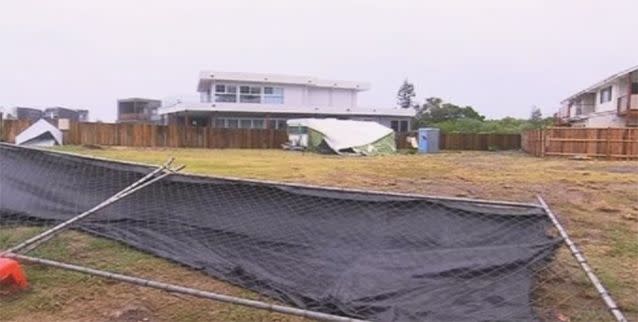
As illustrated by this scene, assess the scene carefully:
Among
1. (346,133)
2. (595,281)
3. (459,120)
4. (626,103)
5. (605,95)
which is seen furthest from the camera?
(459,120)

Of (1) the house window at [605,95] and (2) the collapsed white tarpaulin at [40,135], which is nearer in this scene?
(2) the collapsed white tarpaulin at [40,135]

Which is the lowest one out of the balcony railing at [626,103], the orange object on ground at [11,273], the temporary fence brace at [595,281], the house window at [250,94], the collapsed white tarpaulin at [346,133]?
the orange object on ground at [11,273]

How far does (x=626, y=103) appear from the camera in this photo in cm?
3206

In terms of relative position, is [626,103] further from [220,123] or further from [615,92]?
[220,123]

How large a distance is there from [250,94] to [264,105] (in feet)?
6.29

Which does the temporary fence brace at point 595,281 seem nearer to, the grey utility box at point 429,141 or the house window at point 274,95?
the grey utility box at point 429,141

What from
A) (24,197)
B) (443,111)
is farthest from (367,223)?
(443,111)

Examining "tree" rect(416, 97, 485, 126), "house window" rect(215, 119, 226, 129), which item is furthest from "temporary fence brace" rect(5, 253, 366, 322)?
"tree" rect(416, 97, 485, 126)

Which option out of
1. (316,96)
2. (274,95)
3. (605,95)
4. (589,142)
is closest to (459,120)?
(316,96)

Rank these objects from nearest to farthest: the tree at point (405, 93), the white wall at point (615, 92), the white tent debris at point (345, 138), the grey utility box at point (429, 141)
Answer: the white tent debris at point (345, 138), the grey utility box at point (429, 141), the white wall at point (615, 92), the tree at point (405, 93)

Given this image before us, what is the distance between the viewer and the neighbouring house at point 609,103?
31.8 metres

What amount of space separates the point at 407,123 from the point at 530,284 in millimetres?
41348

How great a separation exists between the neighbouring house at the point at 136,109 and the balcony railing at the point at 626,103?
121 feet

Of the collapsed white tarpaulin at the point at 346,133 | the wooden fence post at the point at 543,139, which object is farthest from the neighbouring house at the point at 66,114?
the wooden fence post at the point at 543,139
